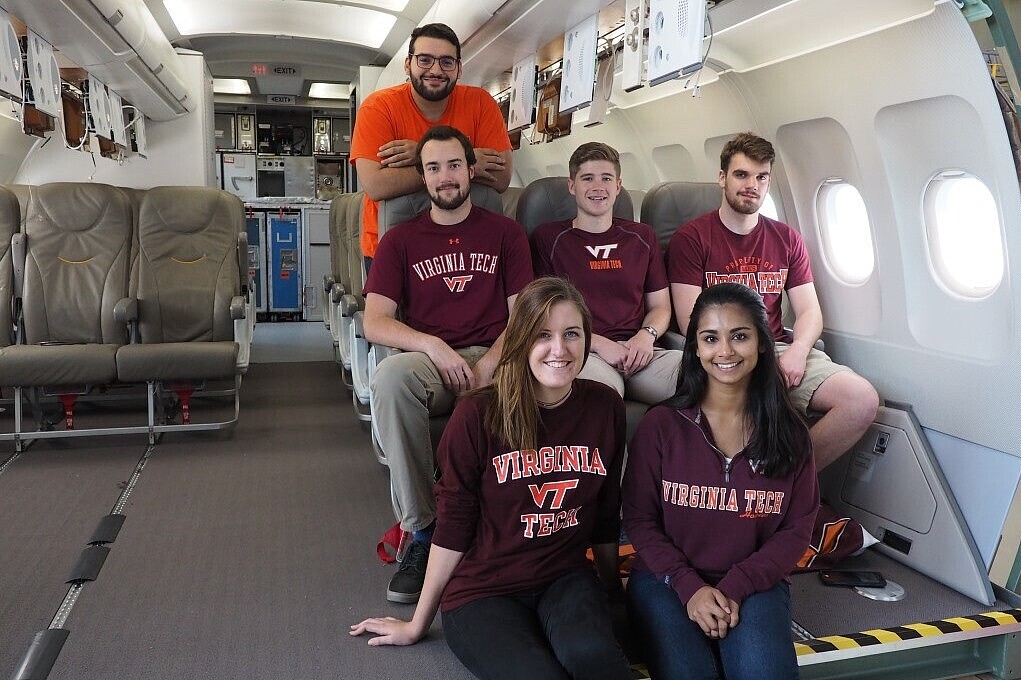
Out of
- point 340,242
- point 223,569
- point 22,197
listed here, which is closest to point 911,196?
point 223,569

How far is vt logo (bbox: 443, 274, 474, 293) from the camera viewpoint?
3891mm

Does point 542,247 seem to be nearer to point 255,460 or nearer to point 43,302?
point 255,460

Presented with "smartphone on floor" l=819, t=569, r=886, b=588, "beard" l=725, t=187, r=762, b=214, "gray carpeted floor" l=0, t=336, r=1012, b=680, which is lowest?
"gray carpeted floor" l=0, t=336, r=1012, b=680

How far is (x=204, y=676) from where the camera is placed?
9.32ft

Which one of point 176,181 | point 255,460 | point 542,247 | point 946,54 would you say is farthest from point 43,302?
point 946,54

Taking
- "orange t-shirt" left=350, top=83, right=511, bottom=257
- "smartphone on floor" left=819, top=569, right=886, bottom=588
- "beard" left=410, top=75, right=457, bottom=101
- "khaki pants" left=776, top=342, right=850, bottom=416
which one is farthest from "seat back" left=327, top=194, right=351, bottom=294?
"smartphone on floor" left=819, top=569, right=886, bottom=588

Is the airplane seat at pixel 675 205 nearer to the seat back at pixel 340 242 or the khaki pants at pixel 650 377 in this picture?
the khaki pants at pixel 650 377

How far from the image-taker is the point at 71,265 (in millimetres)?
6328

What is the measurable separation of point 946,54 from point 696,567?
7.89 feet

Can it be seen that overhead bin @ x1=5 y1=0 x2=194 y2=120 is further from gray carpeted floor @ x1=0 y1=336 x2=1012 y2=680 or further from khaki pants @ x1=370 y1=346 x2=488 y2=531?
khaki pants @ x1=370 y1=346 x2=488 y2=531

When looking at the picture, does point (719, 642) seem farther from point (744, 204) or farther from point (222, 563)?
point (744, 204)

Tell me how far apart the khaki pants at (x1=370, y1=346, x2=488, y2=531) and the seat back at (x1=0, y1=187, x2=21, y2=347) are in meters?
3.99

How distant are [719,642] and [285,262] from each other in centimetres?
1089

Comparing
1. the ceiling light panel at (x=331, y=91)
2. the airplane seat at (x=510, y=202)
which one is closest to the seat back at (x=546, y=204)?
the airplane seat at (x=510, y=202)
